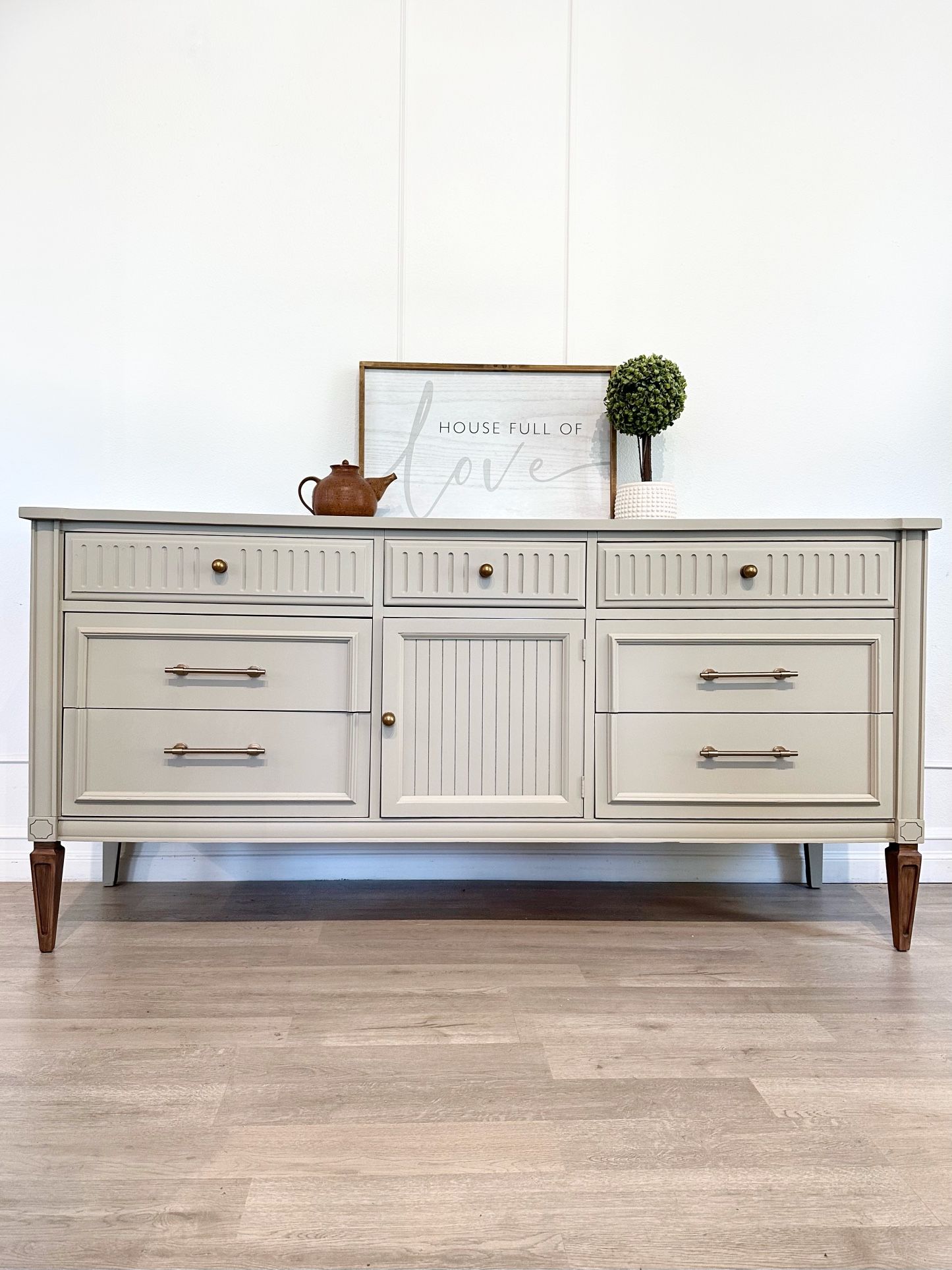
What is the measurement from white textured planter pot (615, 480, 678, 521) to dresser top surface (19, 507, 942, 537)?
291 millimetres

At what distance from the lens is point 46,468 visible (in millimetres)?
2014

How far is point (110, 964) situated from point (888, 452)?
213 centimetres

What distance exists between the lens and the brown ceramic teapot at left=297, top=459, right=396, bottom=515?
5.55ft

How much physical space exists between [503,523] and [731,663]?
1.73 feet

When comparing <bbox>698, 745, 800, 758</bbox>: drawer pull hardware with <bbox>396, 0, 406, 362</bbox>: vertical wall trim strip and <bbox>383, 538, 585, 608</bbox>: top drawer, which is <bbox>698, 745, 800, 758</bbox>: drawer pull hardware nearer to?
<bbox>383, 538, 585, 608</bbox>: top drawer

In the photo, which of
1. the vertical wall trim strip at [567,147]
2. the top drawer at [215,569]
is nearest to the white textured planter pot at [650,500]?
the vertical wall trim strip at [567,147]

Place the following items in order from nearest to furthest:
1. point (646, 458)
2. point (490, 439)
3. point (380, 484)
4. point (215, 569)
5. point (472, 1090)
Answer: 1. point (472, 1090)
2. point (215, 569)
3. point (380, 484)
4. point (646, 458)
5. point (490, 439)

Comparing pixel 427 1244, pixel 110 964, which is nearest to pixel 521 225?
pixel 110 964

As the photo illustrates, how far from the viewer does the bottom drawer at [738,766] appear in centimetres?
159

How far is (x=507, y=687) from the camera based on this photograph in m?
1.60

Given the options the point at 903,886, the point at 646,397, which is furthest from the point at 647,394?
the point at 903,886

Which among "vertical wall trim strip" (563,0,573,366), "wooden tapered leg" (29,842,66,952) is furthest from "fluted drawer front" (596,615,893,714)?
"wooden tapered leg" (29,842,66,952)

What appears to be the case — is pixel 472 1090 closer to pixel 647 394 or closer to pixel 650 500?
pixel 650 500

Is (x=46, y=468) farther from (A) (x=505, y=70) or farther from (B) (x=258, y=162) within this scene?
(A) (x=505, y=70)
